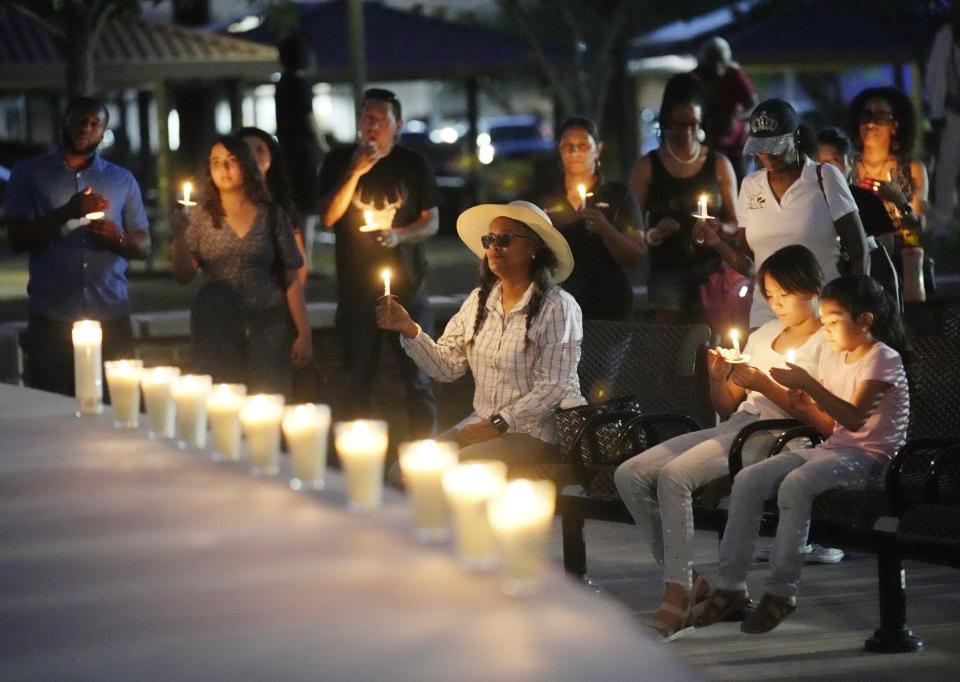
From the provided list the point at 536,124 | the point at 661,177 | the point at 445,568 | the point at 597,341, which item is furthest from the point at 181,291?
the point at 536,124

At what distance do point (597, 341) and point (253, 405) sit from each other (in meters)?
3.64

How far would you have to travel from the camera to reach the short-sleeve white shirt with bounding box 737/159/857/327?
800cm

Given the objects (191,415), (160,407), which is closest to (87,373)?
(160,407)

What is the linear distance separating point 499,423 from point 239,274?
6.49ft

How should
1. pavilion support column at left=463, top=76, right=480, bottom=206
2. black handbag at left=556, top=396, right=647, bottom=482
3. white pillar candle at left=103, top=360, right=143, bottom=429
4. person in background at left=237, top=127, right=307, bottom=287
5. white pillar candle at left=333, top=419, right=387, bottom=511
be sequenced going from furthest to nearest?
1. pavilion support column at left=463, top=76, right=480, bottom=206
2. person in background at left=237, top=127, right=307, bottom=287
3. black handbag at left=556, top=396, right=647, bottom=482
4. white pillar candle at left=103, top=360, right=143, bottom=429
5. white pillar candle at left=333, top=419, right=387, bottom=511

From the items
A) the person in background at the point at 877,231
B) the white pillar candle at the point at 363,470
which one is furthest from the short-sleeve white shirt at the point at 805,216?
the white pillar candle at the point at 363,470

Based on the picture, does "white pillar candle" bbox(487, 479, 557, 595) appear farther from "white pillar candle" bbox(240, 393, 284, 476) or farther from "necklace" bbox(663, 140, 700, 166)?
"necklace" bbox(663, 140, 700, 166)

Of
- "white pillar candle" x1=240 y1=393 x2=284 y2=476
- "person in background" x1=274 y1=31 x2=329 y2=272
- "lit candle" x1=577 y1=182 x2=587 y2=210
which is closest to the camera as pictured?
"white pillar candle" x1=240 y1=393 x2=284 y2=476

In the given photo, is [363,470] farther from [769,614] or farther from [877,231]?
[877,231]

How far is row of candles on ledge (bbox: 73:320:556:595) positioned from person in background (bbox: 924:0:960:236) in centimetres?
795

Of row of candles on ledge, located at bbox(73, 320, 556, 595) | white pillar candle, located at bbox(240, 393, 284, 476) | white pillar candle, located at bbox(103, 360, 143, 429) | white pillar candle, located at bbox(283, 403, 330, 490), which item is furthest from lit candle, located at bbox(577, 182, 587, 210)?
white pillar candle, located at bbox(283, 403, 330, 490)

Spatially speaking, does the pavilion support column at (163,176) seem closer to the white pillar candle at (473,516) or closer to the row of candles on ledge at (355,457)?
the row of candles on ledge at (355,457)

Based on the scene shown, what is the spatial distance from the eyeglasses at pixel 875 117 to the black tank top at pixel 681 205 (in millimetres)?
773

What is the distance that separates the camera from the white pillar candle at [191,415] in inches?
202
